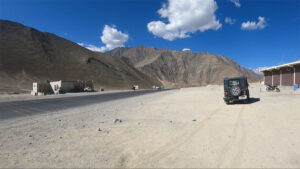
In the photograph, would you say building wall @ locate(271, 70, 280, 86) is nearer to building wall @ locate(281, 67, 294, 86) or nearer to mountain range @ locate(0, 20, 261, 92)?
building wall @ locate(281, 67, 294, 86)

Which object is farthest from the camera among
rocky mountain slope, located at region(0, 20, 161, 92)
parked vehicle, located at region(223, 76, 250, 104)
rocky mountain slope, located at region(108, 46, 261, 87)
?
rocky mountain slope, located at region(108, 46, 261, 87)

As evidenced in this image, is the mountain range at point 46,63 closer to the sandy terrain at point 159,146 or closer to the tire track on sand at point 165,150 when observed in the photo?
the sandy terrain at point 159,146

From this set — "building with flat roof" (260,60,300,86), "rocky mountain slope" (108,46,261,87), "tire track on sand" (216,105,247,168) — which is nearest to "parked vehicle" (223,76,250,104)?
"tire track on sand" (216,105,247,168)

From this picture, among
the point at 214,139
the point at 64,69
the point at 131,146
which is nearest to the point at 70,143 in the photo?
the point at 131,146

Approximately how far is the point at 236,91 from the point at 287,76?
23.6 m

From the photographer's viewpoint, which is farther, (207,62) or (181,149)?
(207,62)

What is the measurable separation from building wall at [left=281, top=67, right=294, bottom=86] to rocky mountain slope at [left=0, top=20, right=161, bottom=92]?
6520cm

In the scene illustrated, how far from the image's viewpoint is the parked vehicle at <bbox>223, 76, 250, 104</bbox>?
500 inches

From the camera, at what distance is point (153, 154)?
417cm

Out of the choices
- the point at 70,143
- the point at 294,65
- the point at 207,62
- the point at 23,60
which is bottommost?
the point at 70,143

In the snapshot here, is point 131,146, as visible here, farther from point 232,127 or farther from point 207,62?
point 207,62

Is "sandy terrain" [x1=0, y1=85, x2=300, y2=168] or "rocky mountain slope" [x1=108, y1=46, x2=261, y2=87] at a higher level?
"rocky mountain slope" [x1=108, y1=46, x2=261, y2=87]

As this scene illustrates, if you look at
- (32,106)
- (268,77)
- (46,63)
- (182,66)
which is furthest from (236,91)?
(182,66)

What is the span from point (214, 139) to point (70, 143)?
4.58 meters
